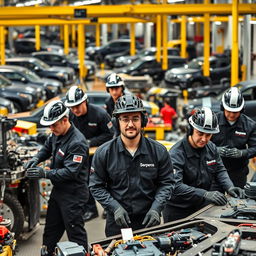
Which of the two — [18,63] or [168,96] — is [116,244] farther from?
[18,63]

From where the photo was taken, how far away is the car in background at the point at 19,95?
20656 millimetres

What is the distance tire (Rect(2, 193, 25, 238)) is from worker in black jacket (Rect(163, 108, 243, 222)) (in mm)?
2427

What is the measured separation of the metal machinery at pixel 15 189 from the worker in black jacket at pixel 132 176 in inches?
99.6

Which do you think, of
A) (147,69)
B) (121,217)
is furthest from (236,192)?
(147,69)

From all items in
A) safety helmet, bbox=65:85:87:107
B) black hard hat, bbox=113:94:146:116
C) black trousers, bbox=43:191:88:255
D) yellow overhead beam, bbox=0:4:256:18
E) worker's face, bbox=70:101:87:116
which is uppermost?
yellow overhead beam, bbox=0:4:256:18

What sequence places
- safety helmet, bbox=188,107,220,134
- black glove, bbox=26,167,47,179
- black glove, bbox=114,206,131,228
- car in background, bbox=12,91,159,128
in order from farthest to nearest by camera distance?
car in background, bbox=12,91,159,128 < black glove, bbox=26,167,47,179 < safety helmet, bbox=188,107,220,134 < black glove, bbox=114,206,131,228

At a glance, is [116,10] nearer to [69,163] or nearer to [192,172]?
[69,163]

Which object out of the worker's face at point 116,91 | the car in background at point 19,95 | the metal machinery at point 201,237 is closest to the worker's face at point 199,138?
the metal machinery at point 201,237

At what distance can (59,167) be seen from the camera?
23.2ft

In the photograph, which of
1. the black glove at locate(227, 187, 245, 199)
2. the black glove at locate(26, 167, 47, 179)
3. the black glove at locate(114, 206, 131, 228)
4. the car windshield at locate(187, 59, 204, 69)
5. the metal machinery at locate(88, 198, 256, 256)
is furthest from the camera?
the car windshield at locate(187, 59, 204, 69)

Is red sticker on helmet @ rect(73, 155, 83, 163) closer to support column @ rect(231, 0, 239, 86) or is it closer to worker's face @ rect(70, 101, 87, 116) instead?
worker's face @ rect(70, 101, 87, 116)

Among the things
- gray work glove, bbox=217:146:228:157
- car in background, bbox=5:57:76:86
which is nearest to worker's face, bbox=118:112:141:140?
gray work glove, bbox=217:146:228:157

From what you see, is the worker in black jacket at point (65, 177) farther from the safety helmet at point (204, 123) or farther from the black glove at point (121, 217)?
the black glove at point (121, 217)

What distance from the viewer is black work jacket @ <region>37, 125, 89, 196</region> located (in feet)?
22.6
